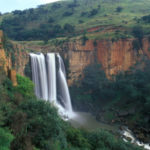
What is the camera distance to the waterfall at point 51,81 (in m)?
23.1

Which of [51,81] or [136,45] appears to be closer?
[51,81]

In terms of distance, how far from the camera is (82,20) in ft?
148

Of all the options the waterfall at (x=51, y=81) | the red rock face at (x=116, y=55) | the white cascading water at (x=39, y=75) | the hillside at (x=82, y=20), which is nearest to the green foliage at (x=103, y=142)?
the waterfall at (x=51, y=81)

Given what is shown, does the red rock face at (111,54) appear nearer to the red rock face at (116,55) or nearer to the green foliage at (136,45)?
A: the red rock face at (116,55)

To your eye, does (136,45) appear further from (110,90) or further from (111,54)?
(110,90)

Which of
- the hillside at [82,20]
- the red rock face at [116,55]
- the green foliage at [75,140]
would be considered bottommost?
the green foliage at [75,140]

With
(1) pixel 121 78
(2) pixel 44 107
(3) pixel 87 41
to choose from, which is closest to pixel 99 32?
(3) pixel 87 41

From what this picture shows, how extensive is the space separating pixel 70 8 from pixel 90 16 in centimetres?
970

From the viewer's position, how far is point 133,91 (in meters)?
26.4

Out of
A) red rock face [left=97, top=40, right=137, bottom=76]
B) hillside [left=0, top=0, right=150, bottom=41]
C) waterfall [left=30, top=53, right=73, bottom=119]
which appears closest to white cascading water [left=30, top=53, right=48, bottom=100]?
waterfall [left=30, top=53, right=73, bottom=119]

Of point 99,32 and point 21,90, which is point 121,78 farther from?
point 21,90

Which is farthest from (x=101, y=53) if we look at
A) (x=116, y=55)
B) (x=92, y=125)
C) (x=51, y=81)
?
(x=92, y=125)

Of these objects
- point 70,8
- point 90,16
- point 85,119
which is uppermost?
point 70,8

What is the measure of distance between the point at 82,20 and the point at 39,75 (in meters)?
25.8
